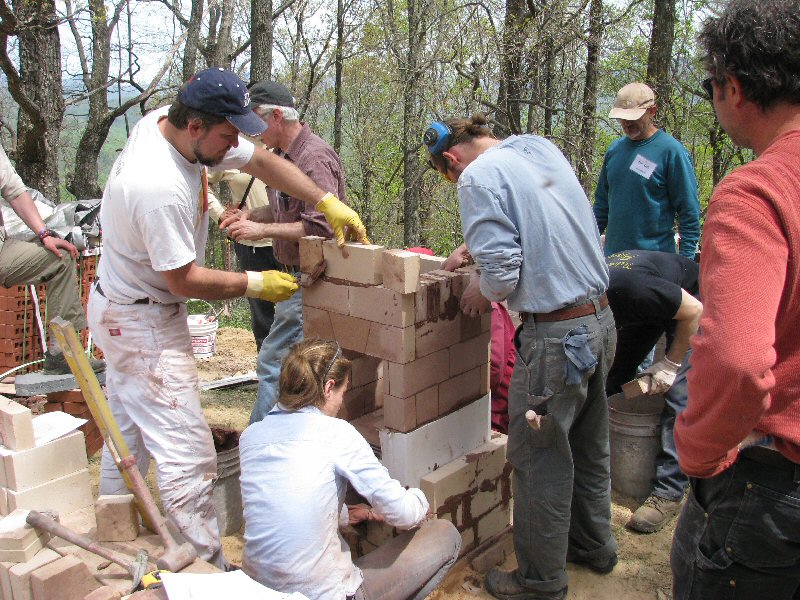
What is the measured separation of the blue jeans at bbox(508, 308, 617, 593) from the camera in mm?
2758

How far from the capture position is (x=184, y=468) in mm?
2785

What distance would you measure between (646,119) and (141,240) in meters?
3.39

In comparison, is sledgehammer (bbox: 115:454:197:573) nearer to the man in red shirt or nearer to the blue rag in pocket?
the man in red shirt

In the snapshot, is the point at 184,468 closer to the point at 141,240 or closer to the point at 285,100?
the point at 141,240

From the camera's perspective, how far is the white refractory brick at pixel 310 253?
10.3 feet

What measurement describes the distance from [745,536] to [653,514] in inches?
86.3

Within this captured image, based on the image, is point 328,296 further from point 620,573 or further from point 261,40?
point 261,40

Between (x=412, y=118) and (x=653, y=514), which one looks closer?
(x=653, y=514)

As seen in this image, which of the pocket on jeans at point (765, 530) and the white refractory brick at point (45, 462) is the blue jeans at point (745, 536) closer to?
the pocket on jeans at point (765, 530)

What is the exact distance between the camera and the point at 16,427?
2275 millimetres

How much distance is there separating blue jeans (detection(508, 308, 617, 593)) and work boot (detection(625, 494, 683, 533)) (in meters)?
0.72

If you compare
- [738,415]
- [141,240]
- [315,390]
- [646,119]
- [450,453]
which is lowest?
[450,453]

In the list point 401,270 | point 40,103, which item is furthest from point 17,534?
point 40,103

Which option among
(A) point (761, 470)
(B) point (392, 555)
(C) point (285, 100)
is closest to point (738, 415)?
(A) point (761, 470)
